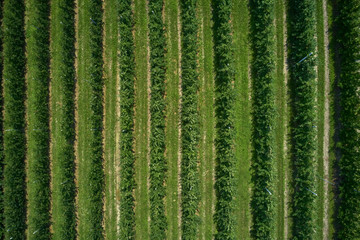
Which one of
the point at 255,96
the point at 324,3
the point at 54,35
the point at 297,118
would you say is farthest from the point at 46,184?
the point at 324,3

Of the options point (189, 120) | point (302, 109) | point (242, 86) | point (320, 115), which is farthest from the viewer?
point (242, 86)

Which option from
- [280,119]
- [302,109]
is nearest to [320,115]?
[302,109]

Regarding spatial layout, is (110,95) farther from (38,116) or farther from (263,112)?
(263,112)

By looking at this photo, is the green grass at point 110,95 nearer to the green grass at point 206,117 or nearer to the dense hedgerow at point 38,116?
the dense hedgerow at point 38,116

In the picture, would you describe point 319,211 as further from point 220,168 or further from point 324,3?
point 324,3

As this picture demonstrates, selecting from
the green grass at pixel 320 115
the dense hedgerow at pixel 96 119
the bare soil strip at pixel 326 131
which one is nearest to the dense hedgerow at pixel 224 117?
the green grass at pixel 320 115

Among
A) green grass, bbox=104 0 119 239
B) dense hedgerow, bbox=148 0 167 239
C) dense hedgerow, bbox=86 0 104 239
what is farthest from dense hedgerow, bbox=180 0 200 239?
dense hedgerow, bbox=86 0 104 239
